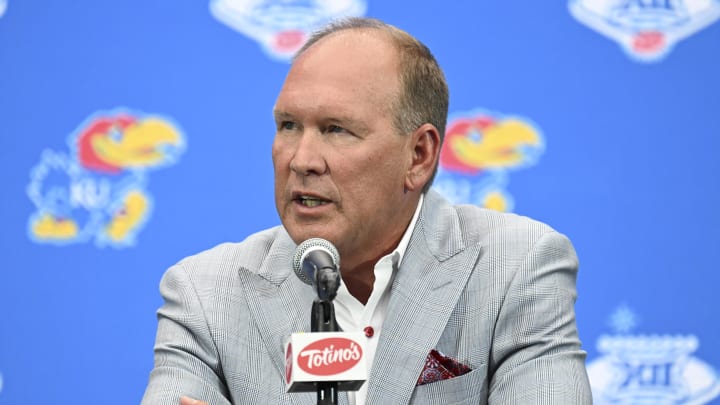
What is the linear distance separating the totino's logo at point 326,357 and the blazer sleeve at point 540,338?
29.7 inches

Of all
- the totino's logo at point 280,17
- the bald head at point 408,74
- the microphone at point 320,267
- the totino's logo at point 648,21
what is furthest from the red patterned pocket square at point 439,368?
the totino's logo at point 648,21

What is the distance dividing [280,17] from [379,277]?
1.32m

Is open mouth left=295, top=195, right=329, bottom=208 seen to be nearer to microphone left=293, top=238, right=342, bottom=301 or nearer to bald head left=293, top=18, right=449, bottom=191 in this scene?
Answer: bald head left=293, top=18, right=449, bottom=191

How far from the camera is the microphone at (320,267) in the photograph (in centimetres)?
171

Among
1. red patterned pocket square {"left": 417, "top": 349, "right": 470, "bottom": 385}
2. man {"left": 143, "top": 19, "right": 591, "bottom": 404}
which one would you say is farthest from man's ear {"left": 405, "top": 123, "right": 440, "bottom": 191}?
red patterned pocket square {"left": 417, "top": 349, "right": 470, "bottom": 385}

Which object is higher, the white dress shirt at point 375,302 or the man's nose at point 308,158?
the man's nose at point 308,158

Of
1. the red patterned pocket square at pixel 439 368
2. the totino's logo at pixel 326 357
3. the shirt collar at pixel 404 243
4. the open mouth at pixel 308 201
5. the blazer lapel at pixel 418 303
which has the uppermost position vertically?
the shirt collar at pixel 404 243

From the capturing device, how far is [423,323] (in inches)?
97.7

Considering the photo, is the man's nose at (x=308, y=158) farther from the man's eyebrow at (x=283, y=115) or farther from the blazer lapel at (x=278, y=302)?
the blazer lapel at (x=278, y=302)

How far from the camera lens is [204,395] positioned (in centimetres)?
242

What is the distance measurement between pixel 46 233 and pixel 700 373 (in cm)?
228

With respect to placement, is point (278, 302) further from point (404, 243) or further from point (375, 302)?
point (404, 243)

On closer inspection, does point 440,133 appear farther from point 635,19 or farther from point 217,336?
point 635,19

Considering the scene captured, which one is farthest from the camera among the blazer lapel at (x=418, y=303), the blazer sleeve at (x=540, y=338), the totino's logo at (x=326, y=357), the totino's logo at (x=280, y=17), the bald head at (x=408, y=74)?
the totino's logo at (x=280, y=17)
